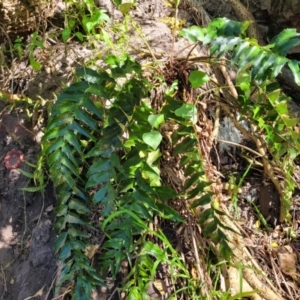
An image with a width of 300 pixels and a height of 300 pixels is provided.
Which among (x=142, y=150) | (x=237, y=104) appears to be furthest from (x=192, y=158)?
(x=237, y=104)

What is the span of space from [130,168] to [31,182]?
580mm

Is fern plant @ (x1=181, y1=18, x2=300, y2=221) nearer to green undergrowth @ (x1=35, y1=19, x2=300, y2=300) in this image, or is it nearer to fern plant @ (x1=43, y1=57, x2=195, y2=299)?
green undergrowth @ (x1=35, y1=19, x2=300, y2=300)

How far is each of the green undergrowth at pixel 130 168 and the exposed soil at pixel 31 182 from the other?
0.57 ft

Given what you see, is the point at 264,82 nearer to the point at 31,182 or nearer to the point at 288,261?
the point at 288,261

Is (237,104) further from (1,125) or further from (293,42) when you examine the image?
(1,125)

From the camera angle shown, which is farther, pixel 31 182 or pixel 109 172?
pixel 31 182

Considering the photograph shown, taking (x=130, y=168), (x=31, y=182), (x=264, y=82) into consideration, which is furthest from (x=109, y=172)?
(x=264, y=82)

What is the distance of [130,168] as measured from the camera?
5.56ft

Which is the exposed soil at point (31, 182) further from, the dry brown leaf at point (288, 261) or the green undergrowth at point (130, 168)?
the dry brown leaf at point (288, 261)

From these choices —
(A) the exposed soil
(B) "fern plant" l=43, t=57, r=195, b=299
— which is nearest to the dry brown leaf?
(A) the exposed soil

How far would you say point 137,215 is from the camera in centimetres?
165

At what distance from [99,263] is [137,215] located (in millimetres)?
297

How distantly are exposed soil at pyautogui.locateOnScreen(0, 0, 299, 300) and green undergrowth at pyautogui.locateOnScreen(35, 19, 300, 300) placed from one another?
0.57 ft

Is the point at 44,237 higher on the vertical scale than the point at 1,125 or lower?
lower
